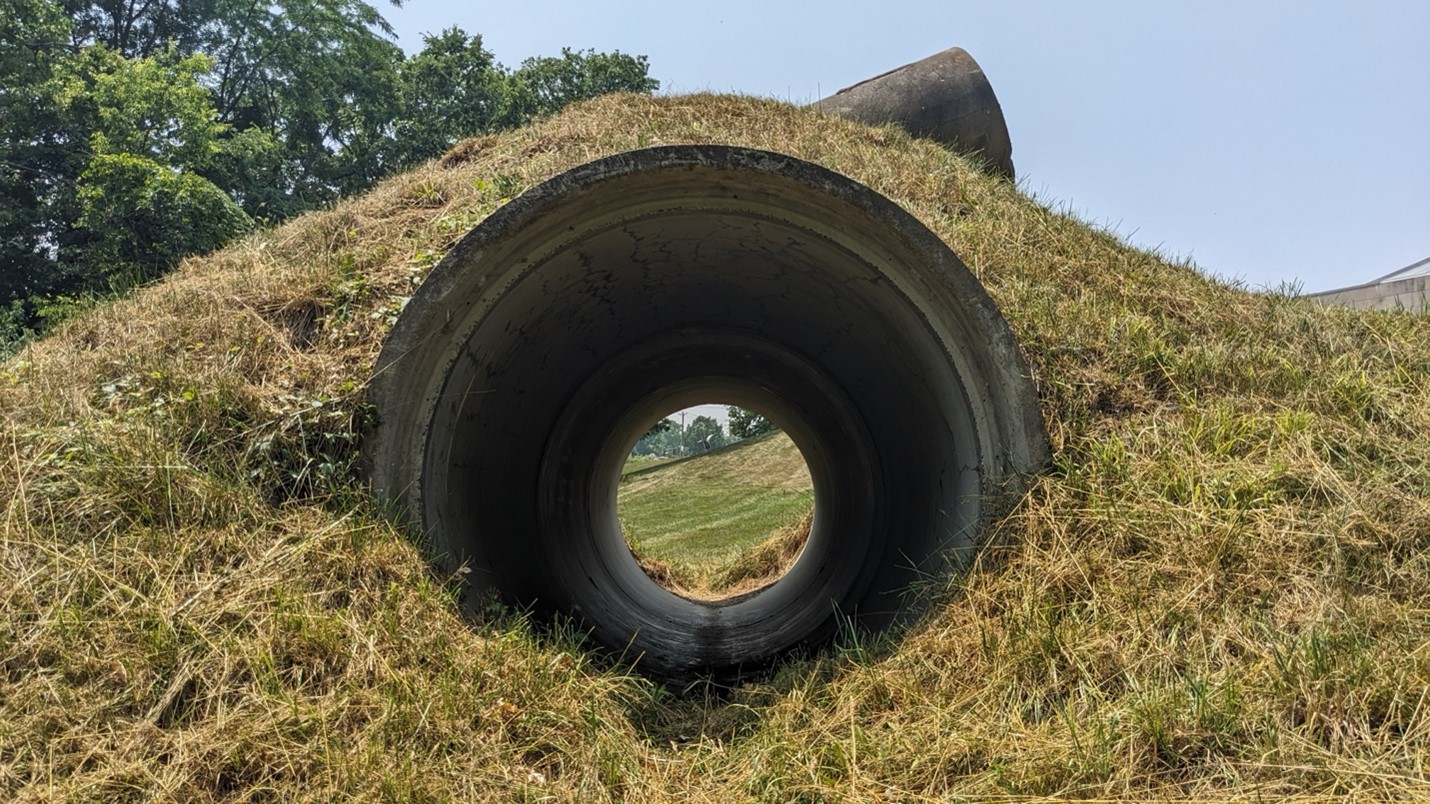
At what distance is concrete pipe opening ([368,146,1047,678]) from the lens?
3850 millimetres

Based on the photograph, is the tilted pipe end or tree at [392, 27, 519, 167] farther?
tree at [392, 27, 519, 167]

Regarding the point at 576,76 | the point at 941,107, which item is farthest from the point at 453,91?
the point at 941,107

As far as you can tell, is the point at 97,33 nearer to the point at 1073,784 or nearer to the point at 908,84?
the point at 908,84

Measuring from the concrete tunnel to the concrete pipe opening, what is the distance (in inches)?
0.6

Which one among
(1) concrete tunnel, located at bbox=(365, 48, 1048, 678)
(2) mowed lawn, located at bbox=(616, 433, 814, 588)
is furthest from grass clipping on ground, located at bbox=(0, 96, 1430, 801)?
(2) mowed lawn, located at bbox=(616, 433, 814, 588)

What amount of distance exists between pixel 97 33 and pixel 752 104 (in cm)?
2850

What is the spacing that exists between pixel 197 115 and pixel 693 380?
20181 mm

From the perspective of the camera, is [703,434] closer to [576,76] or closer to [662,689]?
[576,76]

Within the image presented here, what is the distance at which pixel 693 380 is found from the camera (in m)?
7.50

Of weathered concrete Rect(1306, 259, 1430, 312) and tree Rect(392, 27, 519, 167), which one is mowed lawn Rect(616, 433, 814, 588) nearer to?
weathered concrete Rect(1306, 259, 1430, 312)

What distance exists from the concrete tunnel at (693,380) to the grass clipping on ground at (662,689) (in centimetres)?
46

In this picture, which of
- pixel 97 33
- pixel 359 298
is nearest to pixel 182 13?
pixel 97 33

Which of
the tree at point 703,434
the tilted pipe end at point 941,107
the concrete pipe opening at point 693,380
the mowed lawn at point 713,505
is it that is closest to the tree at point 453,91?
the mowed lawn at point 713,505

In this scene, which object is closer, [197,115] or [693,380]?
[693,380]
